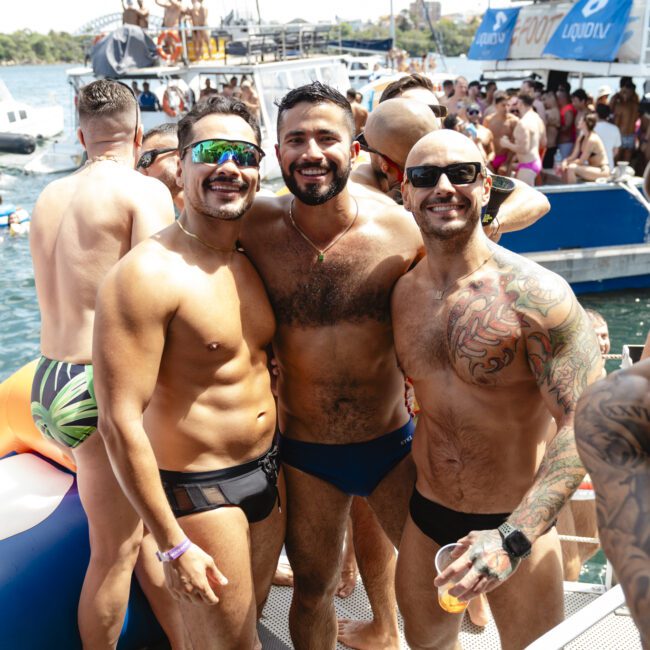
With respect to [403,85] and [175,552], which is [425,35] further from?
[175,552]

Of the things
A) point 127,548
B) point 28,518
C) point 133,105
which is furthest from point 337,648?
point 133,105

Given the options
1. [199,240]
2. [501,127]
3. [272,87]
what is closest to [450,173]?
[199,240]

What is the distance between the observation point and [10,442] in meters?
3.55

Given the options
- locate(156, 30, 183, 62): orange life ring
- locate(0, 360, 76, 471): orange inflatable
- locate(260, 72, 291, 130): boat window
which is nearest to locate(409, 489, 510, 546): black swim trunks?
locate(0, 360, 76, 471): orange inflatable

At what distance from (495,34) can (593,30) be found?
399 cm

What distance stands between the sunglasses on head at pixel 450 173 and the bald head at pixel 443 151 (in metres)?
0.02

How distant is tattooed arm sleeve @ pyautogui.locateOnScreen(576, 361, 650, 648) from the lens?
1100 millimetres

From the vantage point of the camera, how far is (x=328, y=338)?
8.69 feet

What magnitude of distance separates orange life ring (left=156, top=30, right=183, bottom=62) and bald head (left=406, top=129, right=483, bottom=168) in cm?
2150

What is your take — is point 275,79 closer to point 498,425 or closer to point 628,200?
point 628,200

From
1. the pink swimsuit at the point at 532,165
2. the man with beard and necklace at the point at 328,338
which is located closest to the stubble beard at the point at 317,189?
the man with beard and necklace at the point at 328,338

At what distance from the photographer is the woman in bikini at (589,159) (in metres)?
10.3

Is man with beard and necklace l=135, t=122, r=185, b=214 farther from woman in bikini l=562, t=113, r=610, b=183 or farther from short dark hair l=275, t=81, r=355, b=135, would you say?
woman in bikini l=562, t=113, r=610, b=183

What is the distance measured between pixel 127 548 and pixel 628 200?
9.25 meters
